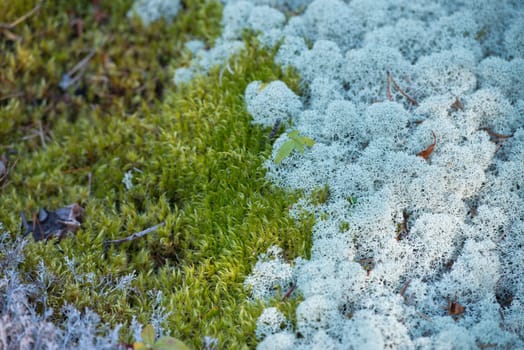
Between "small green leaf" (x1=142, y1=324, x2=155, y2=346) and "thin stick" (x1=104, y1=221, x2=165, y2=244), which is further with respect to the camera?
"thin stick" (x1=104, y1=221, x2=165, y2=244)

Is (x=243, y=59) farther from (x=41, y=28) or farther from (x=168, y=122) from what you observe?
(x=41, y=28)

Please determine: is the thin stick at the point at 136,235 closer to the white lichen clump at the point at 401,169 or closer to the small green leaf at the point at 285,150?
the white lichen clump at the point at 401,169

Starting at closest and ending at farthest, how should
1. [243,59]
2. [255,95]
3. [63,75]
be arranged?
[255,95] → [243,59] → [63,75]

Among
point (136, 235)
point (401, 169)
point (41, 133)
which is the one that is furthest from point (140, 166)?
point (401, 169)

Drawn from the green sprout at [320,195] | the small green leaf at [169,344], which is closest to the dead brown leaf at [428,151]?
the green sprout at [320,195]

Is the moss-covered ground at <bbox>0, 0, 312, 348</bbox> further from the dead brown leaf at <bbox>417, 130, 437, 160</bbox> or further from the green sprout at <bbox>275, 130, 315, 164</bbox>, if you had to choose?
the dead brown leaf at <bbox>417, 130, 437, 160</bbox>

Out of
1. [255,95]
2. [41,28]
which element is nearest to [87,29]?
[41,28]

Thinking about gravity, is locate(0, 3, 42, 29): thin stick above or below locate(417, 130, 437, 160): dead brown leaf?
above

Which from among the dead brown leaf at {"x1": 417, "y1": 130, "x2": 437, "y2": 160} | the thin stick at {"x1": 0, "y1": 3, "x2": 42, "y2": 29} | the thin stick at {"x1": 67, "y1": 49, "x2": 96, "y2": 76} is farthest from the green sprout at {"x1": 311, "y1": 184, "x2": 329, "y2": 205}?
the thin stick at {"x1": 0, "y1": 3, "x2": 42, "y2": 29}
